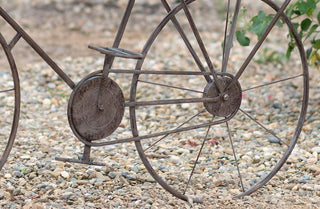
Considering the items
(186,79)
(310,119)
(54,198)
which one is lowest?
(54,198)

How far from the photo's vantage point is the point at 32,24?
22.3 ft

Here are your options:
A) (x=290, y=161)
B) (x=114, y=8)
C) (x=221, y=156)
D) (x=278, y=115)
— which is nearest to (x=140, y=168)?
(x=221, y=156)

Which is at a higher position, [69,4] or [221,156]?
[69,4]

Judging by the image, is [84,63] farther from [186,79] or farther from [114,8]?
[114,8]

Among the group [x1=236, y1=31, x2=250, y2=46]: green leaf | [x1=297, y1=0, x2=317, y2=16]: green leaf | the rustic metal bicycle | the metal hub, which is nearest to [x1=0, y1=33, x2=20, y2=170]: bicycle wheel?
the rustic metal bicycle

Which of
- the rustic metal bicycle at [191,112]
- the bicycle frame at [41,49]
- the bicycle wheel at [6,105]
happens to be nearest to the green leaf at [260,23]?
the rustic metal bicycle at [191,112]

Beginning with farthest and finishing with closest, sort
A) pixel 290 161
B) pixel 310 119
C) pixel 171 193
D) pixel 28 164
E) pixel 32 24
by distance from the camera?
pixel 32 24
pixel 310 119
pixel 290 161
pixel 28 164
pixel 171 193

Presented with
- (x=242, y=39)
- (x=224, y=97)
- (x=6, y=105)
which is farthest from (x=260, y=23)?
(x=6, y=105)

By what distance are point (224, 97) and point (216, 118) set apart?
1273 mm

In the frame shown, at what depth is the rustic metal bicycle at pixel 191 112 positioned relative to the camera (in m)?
2.43

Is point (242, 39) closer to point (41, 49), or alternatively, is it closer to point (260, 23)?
point (260, 23)

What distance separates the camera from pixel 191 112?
4.04 meters

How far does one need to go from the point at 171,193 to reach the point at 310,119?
61.7 inches

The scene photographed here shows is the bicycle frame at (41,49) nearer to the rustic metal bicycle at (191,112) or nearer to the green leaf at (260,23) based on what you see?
the rustic metal bicycle at (191,112)
